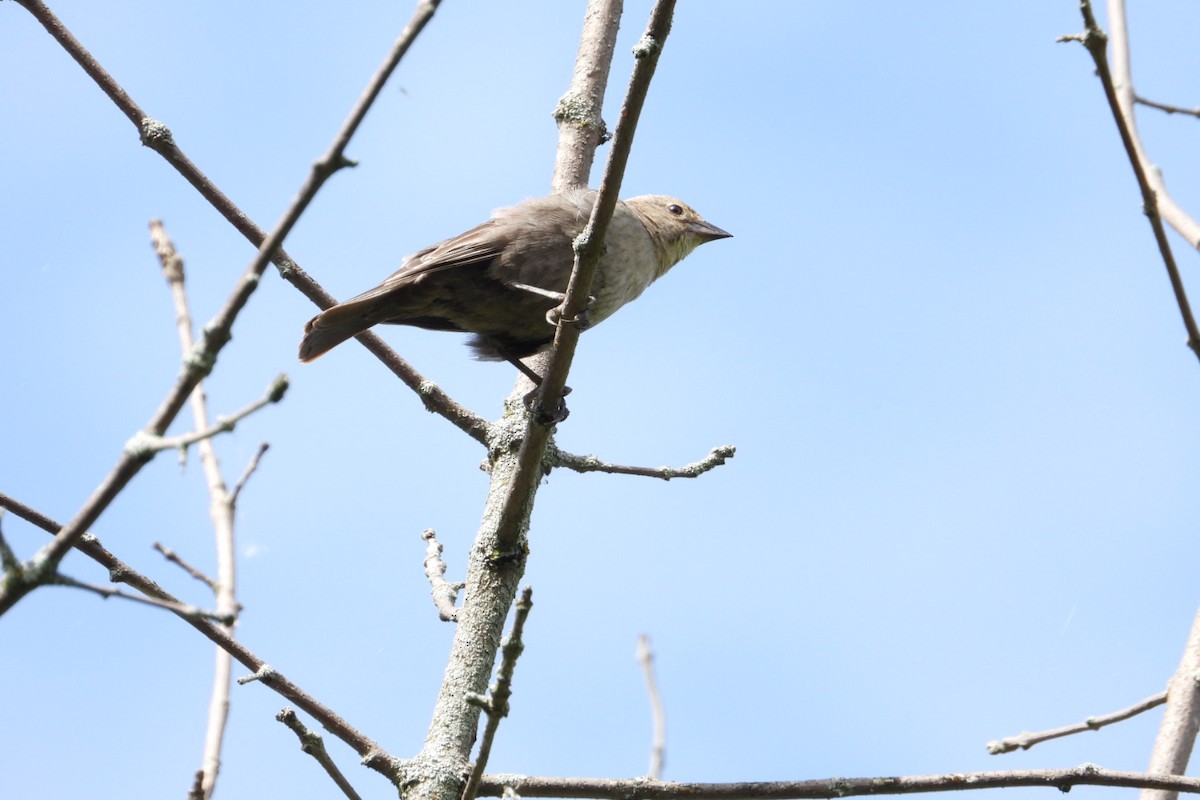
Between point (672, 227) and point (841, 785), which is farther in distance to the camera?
point (672, 227)

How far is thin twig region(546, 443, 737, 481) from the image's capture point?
4.61 meters

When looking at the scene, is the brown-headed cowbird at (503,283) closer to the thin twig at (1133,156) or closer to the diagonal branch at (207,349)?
the thin twig at (1133,156)

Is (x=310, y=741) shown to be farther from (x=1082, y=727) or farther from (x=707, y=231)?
(x=707, y=231)

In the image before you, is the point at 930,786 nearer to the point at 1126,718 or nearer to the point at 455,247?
the point at 1126,718

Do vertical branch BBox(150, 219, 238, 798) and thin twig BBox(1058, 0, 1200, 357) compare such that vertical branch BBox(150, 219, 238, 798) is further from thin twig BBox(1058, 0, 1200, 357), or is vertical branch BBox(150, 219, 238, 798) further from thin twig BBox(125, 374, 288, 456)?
thin twig BBox(1058, 0, 1200, 357)

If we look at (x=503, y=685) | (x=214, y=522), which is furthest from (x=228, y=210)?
(x=503, y=685)

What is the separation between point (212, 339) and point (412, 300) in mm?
3561

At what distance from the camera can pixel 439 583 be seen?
15.1ft

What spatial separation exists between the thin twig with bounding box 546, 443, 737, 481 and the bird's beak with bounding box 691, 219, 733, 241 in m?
2.64

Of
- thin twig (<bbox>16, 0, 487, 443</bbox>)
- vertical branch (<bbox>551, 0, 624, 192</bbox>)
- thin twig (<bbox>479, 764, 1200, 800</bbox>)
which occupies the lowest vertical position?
thin twig (<bbox>479, 764, 1200, 800</bbox>)

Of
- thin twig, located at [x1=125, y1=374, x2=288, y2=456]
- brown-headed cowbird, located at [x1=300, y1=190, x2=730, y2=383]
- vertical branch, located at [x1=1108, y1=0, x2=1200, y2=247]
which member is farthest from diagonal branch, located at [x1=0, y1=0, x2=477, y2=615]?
brown-headed cowbird, located at [x1=300, y1=190, x2=730, y2=383]

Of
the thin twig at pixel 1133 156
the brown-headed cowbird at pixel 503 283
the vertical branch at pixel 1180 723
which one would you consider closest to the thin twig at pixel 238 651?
the brown-headed cowbird at pixel 503 283

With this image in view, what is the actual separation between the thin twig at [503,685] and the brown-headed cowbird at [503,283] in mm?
2730

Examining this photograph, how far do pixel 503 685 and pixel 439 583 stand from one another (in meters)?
2.11
